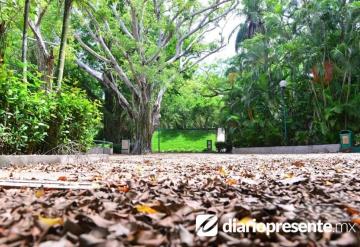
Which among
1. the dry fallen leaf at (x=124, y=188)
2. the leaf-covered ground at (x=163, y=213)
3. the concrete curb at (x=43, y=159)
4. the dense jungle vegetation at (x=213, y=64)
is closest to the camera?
the leaf-covered ground at (x=163, y=213)

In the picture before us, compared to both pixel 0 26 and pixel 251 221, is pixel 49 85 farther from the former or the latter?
pixel 251 221

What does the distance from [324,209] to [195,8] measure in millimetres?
17959

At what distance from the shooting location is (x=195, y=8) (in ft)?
61.8

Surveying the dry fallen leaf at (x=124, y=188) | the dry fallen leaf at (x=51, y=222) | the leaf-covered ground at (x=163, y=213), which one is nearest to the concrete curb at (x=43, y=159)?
the leaf-covered ground at (x=163, y=213)

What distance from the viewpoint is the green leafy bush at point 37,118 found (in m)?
5.39

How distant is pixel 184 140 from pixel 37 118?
23.6 meters

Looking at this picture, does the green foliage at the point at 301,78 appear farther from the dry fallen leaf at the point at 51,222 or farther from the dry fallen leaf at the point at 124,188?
Result: the dry fallen leaf at the point at 51,222

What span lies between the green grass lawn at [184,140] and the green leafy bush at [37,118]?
21175mm

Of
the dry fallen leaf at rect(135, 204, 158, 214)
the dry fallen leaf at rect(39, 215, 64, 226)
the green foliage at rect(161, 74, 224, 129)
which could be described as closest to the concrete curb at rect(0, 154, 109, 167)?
the dry fallen leaf at rect(135, 204, 158, 214)

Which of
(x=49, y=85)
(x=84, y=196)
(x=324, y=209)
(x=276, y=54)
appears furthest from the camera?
(x=276, y=54)

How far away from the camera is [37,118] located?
592cm

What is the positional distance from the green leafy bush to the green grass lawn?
2118 centimetres

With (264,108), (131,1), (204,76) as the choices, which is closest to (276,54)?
(264,108)

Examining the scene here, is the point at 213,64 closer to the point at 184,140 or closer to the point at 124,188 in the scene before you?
the point at 184,140
